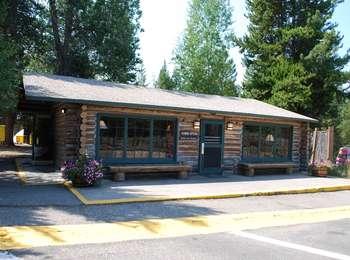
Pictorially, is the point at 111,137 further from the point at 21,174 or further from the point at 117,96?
the point at 21,174

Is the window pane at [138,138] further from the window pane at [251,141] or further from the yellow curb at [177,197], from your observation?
the window pane at [251,141]

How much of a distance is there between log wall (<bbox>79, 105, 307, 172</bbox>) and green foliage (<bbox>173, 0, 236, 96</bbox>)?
20408mm

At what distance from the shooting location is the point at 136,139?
14.5 metres

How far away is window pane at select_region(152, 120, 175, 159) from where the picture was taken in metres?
14.9

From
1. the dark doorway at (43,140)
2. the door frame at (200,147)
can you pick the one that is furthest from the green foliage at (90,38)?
the door frame at (200,147)

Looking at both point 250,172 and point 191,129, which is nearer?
point 191,129

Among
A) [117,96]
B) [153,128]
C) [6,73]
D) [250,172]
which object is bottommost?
[250,172]

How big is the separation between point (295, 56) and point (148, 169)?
722 inches

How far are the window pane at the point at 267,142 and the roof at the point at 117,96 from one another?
0.81 meters

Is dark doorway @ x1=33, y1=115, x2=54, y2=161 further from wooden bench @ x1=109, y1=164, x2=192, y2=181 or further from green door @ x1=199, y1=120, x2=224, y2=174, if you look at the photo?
green door @ x1=199, y1=120, x2=224, y2=174

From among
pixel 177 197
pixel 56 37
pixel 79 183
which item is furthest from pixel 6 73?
pixel 56 37

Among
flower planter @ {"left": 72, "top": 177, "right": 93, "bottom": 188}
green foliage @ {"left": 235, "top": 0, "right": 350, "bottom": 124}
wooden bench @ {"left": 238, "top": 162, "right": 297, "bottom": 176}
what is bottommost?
flower planter @ {"left": 72, "top": 177, "right": 93, "bottom": 188}

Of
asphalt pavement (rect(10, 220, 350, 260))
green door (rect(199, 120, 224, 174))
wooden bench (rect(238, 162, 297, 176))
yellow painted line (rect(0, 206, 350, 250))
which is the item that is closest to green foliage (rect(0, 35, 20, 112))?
yellow painted line (rect(0, 206, 350, 250))

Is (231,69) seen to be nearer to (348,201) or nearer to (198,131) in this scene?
(198,131)
